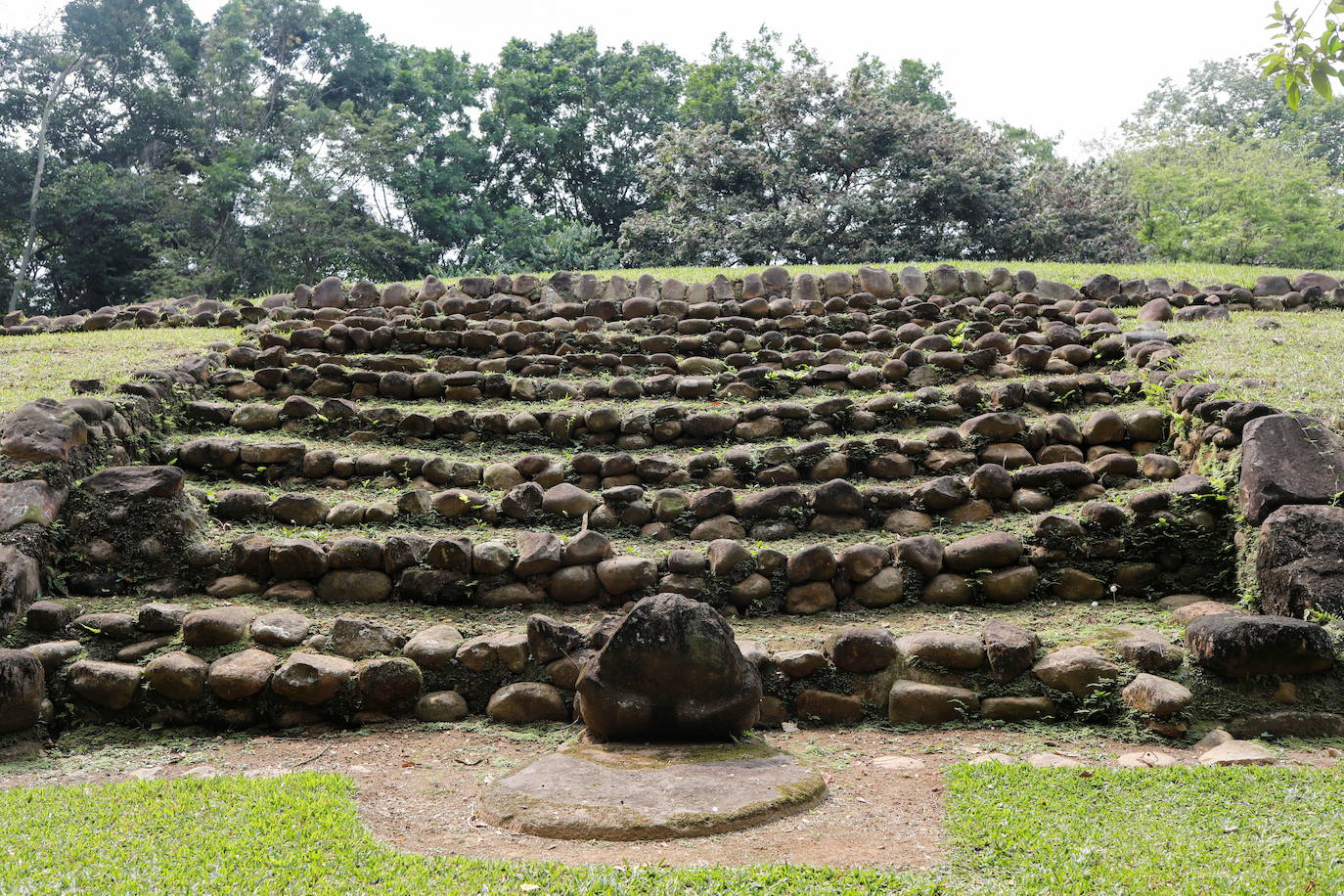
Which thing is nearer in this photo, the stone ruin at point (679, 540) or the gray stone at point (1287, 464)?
the stone ruin at point (679, 540)

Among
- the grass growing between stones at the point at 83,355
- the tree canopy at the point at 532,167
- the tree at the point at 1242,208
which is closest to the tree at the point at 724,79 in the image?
the tree canopy at the point at 532,167

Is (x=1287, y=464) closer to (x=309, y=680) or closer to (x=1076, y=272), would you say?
(x=309, y=680)

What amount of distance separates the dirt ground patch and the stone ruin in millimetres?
203

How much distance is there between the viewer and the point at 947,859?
9.00 feet

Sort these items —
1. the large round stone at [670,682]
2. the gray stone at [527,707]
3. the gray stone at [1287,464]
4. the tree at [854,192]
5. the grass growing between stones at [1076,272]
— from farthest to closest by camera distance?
the tree at [854,192] → the grass growing between stones at [1076,272] → the gray stone at [1287,464] → the gray stone at [527,707] → the large round stone at [670,682]

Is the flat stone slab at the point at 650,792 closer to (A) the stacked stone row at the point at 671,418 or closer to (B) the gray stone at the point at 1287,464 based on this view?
(B) the gray stone at the point at 1287,464

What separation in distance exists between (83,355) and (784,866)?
27.0 ft

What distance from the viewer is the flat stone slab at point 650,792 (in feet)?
9.78

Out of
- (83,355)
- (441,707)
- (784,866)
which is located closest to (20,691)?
(441,707)

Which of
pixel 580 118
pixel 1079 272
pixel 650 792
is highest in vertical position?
pixel 580 118

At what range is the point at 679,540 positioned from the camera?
5.68 m

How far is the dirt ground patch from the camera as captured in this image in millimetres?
2848

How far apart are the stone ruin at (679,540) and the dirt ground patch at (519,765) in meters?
0.20

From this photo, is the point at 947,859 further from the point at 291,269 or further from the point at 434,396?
the point at 291,269
